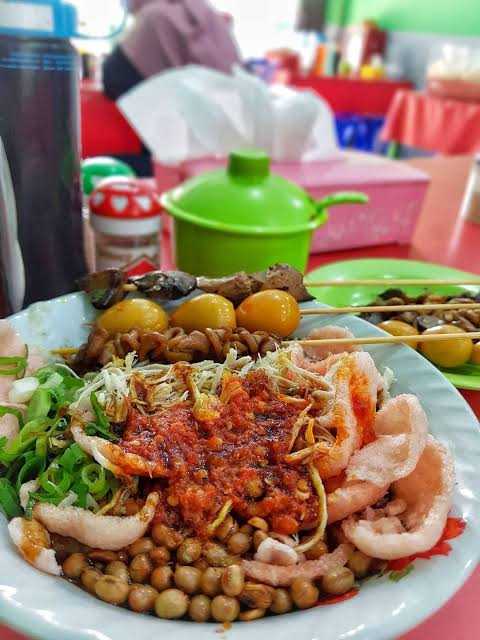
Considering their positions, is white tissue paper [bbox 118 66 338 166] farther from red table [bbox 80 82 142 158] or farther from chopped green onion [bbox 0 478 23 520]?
red table [bbox 80 82 142 158]

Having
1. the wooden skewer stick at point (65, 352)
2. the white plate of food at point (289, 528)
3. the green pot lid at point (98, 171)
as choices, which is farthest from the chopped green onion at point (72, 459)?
the green pot lid at point (98, 171)

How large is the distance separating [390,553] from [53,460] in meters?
0.39

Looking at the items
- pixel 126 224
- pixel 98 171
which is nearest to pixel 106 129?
pixel 98 171

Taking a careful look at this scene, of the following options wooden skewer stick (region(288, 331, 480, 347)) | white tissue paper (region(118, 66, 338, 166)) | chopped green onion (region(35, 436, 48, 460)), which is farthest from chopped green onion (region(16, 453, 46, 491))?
white tissue paper (region(118, 66, 338, 166))

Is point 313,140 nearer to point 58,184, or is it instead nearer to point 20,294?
point 58,184

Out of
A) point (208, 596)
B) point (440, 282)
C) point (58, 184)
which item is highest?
point (58, 184)

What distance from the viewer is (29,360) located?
82 cm

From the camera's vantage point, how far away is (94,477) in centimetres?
66

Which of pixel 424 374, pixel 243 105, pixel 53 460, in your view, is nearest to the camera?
pixel 53 460

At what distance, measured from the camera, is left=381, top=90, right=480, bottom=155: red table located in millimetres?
4938

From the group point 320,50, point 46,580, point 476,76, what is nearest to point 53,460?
point 46,580

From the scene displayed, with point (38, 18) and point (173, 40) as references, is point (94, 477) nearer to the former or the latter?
point (38, 18)

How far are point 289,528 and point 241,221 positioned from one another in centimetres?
62

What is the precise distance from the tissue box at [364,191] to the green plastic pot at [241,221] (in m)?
0.33
